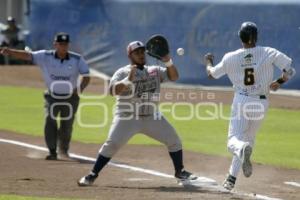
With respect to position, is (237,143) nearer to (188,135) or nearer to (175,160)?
(175,160)

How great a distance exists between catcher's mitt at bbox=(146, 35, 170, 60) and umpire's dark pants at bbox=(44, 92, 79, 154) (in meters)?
3.13

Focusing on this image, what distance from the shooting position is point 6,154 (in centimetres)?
1368

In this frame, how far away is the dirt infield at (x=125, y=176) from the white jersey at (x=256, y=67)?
1178 mm

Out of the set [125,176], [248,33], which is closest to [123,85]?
[248,33]

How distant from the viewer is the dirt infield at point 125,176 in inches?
397

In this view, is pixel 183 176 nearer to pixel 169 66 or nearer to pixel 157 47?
pixel 169 66

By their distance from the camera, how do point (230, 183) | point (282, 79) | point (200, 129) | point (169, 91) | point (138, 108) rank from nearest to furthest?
point (282, 79) < point (230, 183) < point (138, 108) < point (200, 129) < point (169, 91)

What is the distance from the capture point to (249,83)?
10156 millimetres

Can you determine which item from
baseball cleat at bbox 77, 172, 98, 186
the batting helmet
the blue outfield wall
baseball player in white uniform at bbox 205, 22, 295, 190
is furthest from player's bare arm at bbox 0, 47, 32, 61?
the blue outfield wall

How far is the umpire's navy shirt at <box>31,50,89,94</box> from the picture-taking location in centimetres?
1335

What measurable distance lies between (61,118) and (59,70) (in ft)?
2.38

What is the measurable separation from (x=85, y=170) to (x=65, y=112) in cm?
163

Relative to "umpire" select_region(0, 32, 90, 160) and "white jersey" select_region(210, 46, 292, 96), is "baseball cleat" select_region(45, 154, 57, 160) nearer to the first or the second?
"umpire" select_region(0, 32, 90, 160)

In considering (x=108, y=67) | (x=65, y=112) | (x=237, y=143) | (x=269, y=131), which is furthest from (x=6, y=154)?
(x=108, y=67)
